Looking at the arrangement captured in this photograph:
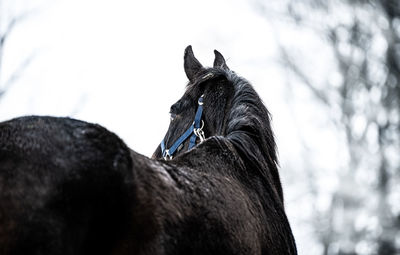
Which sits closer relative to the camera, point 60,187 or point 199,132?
A: point 60,187

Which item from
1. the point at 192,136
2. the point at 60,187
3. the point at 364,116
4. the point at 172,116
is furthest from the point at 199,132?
the point at 364,116

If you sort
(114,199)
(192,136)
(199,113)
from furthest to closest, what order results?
(199,113)
(192,136)
(114,199)

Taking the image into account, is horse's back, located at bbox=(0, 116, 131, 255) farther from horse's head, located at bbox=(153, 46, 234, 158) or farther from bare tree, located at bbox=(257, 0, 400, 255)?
bare tree, located at bbox=(257, 0, 400, 255)

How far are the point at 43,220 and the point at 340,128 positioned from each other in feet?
40.0

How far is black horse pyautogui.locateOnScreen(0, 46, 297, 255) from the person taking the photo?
244 centimetres

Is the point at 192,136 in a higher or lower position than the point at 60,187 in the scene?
higher

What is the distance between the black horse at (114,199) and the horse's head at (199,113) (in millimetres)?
854

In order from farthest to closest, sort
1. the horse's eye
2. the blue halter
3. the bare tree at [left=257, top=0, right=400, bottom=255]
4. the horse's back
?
the bare tree at [left=257, top=0, right=400, bottom=255]
the horse's eye
the blue halter
the horse's back

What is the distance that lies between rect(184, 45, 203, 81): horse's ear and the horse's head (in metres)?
0.16

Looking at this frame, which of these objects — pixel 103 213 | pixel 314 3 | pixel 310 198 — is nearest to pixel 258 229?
pixel 103 213

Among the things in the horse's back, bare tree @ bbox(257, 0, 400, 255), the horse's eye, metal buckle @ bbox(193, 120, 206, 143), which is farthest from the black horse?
bare tree @ bbox(257, 0, 400, 255)

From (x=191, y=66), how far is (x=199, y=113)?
25.1 inches

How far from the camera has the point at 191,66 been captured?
211 inches

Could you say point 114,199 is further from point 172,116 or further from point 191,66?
point 191,66
